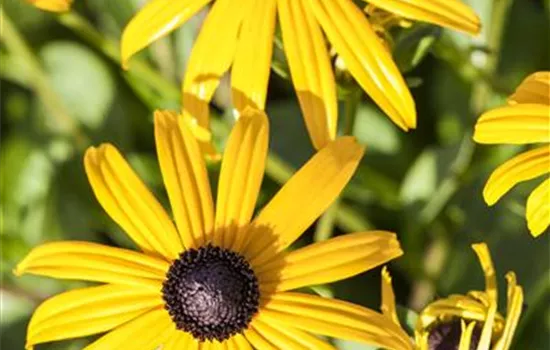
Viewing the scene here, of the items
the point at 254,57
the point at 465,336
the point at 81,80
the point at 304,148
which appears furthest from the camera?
the point at 81,80

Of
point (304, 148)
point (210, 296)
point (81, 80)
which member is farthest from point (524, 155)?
point (81, 80)

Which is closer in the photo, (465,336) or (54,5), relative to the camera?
(465,336)

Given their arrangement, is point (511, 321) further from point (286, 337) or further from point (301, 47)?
point (301, 47)

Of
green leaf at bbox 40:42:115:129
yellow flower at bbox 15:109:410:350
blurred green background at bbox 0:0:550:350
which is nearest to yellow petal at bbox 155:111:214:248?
yellow flower at bbox 15:109:410:350

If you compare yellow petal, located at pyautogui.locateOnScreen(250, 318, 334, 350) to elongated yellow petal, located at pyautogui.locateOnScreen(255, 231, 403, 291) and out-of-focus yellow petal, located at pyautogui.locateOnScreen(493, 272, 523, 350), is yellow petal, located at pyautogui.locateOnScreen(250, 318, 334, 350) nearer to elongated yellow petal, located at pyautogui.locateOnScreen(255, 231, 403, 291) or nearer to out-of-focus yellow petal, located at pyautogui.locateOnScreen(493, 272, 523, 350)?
elongated yellow petal, located at pyautogui.locateOnScreen(255, 231, 403, 291)

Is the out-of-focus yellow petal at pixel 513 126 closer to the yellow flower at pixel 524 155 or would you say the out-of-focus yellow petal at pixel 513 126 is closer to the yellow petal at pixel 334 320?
the yellow flower at pixel 524 155

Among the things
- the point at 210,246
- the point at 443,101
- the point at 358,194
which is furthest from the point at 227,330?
the point at 443,101

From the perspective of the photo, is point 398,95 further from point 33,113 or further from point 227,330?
point 33,113
